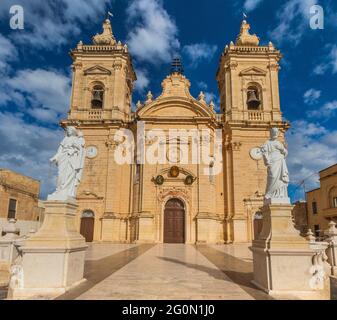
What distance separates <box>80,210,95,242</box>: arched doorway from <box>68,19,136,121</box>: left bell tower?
755cm

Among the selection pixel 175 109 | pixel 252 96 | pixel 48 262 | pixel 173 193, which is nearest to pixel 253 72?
pixel 252 96

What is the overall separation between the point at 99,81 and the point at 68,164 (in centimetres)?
1965

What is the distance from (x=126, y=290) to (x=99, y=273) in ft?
6.78

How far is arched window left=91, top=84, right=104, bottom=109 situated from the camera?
79.9 feet

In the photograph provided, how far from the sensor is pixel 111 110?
926 inches

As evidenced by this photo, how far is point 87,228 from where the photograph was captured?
70.0 feet

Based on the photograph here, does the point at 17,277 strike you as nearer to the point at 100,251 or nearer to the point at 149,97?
the point at 100,251

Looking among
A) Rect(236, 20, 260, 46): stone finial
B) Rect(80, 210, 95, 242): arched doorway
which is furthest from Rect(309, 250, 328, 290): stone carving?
Rect(236, 20, 260, 46): stone finial

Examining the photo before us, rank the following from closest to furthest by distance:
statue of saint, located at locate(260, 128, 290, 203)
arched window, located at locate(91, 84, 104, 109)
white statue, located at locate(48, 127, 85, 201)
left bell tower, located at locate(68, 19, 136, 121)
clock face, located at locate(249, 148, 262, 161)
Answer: statue of saint, located at locate(260, 128, 290, 203) → white statue, located at locate(48, 127, 85, 201) → clock face, located at locate(249, 148, 262, 161) → left bell tower, located at locate(68, 19, 136, 121) → arched window, located at locate(91, 84, 104, 109)

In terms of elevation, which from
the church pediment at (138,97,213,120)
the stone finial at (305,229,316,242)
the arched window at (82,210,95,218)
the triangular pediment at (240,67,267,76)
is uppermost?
the triangular pediment at (240,67,267,76)

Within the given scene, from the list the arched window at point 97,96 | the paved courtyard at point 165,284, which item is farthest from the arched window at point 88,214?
the paved courtyard at point 165,284

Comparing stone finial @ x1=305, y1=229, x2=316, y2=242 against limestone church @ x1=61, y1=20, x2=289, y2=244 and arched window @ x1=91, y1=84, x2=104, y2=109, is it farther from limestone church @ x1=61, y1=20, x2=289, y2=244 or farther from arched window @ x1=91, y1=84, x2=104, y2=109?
arched window @ x1=91, y1=84, x2=104, y2=109
